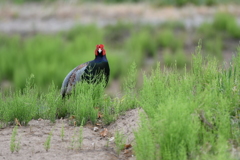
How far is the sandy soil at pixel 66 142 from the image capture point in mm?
4109

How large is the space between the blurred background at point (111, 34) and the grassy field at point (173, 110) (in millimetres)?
3565

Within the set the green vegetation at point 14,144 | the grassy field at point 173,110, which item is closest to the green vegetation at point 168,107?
the grassy field at point 173,110

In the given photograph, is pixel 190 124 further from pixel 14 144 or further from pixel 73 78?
pixel 73 78

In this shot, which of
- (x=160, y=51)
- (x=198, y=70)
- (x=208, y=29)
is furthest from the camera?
(x=208, y=29)

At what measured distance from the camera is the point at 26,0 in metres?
18.6

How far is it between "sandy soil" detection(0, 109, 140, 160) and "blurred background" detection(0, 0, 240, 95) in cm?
377

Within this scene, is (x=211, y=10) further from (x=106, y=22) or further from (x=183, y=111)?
(x=183, y=111)

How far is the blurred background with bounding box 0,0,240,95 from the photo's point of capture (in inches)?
419

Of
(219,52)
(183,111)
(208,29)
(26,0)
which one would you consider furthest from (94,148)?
(26,0)

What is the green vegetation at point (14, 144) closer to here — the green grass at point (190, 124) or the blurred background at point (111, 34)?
the green grass at point (190, 124)

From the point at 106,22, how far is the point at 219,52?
4470mm

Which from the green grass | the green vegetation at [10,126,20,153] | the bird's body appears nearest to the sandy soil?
the green vegetation at [10,126,20,153]

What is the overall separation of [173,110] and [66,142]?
1227mm

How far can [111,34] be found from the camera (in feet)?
44.0
